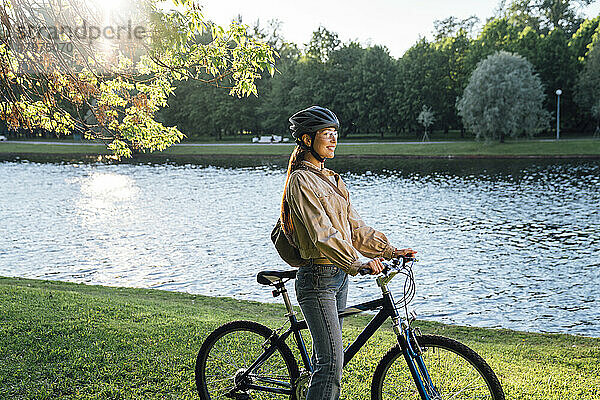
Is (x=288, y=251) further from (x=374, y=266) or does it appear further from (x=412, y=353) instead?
(x=412, y=353)

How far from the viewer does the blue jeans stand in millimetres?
3346

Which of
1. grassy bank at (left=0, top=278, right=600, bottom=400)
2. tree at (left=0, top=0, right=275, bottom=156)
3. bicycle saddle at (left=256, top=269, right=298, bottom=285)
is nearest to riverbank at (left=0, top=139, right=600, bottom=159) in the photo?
grassy bank at (left=0, top=278, right=600, bottom=400)

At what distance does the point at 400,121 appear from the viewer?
6475cm

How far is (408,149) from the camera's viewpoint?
49.8 meters

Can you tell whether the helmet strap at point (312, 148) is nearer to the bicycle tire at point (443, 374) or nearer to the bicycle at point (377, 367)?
the bicycle at point (377, 367)

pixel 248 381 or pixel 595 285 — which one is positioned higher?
pixel 248 381

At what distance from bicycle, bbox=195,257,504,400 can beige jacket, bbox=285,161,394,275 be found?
0.55 ft

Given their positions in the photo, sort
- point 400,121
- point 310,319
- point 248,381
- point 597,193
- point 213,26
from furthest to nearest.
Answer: point 400,121 → point 597,193 → point 213,26 → point 248,381 → point 310,319

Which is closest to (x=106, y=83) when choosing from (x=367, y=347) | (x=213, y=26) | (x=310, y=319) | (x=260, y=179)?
(x=213, y=26)

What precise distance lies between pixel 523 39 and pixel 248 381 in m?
64.2

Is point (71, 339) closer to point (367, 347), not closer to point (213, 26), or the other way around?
point (367, 347)

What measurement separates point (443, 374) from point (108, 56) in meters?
5.83

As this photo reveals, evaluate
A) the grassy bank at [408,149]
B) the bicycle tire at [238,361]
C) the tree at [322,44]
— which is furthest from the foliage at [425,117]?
the bicycle tire at [238,361]

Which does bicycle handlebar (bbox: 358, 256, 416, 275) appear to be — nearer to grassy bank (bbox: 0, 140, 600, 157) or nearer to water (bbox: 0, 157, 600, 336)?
water (bbox: 0, 157, 600, 336)
